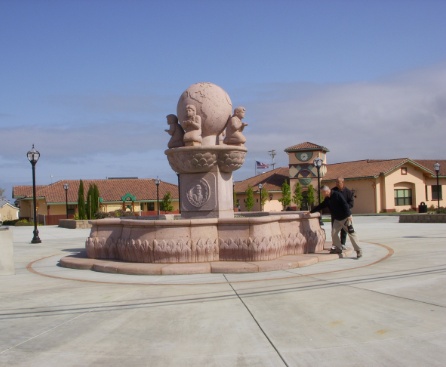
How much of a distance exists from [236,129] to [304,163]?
142 ft

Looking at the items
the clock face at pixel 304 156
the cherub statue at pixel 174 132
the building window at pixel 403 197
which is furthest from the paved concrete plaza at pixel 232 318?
the clock face at pixel 304 156

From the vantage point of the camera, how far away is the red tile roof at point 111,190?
191 ft

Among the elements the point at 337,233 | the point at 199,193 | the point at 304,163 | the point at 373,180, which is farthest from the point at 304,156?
the point at 337,233

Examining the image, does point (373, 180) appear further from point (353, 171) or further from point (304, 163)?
point (304, 163)

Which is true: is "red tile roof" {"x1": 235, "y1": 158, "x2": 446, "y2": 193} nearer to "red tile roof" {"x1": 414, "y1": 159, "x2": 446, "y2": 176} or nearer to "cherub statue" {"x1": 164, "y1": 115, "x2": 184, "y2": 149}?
"red tile roof" {"x1": 414, "y1": 159, "x2": 446, "y2": 176}

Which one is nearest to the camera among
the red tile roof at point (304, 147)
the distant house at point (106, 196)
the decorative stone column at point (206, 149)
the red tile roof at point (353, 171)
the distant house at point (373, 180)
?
the decorative stone column at point (206, 149)

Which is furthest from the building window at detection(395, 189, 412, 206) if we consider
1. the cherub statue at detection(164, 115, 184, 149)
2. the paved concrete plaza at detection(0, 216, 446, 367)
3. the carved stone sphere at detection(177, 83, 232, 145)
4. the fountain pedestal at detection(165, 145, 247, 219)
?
the paved concrete plaza at detection(0, 216, 446, 367)

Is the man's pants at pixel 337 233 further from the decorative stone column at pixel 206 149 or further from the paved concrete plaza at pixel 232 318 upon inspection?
the decorative stone column at pixel 206 149

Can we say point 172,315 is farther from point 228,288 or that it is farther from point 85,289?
point 85,289

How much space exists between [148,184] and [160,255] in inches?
2098

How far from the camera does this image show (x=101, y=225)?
12.3 metres

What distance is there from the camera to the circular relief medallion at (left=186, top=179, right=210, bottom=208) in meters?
13.2

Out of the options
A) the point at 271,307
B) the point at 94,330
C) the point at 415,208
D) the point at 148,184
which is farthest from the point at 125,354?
the point at 148,184

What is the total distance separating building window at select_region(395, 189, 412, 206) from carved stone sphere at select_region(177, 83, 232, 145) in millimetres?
42026
